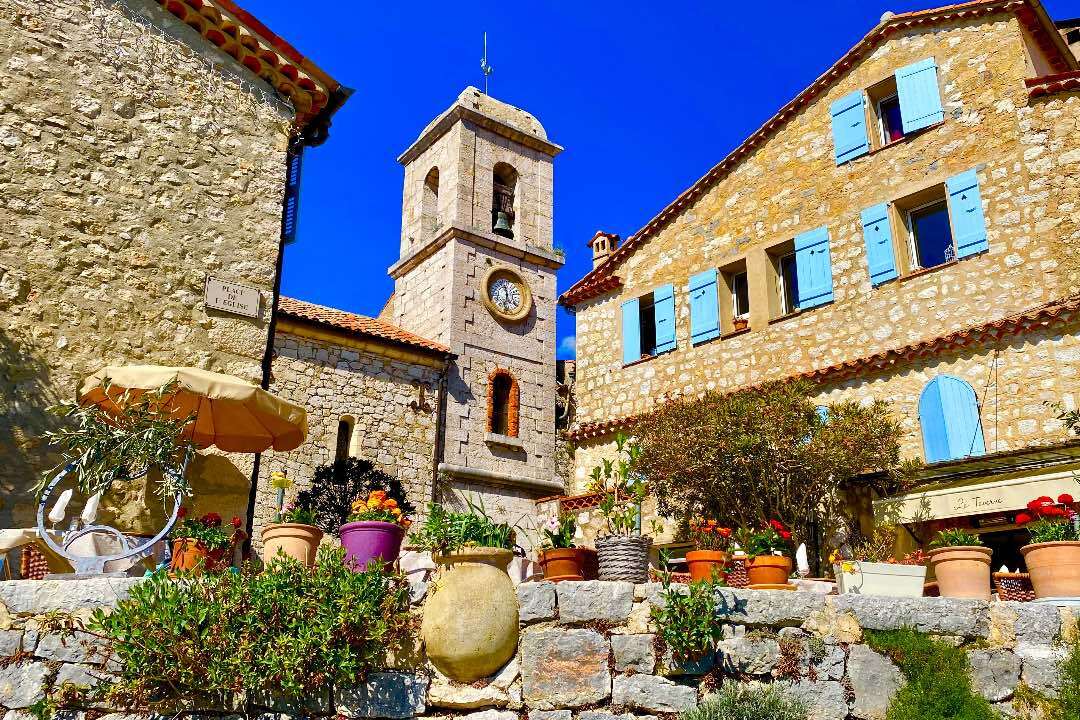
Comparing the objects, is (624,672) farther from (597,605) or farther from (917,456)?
(917,456)

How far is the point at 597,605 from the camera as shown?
24.6 feet

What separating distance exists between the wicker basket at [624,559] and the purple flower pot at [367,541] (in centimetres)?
179

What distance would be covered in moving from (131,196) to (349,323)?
936 cm

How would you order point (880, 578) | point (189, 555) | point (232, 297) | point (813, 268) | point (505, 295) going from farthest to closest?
point (505, 295), point (813, 268), point (232, 297), point (880, 578), point (189, 555)

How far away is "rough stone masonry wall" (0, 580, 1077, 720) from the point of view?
22.1 ft

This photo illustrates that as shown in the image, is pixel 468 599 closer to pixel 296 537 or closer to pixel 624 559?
pixel 624 559

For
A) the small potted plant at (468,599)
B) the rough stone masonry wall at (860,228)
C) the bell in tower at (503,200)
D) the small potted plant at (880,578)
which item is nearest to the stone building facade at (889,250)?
the rough stone masonry wall at (860,228)

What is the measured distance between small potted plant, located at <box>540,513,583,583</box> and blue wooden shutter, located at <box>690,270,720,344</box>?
796cm

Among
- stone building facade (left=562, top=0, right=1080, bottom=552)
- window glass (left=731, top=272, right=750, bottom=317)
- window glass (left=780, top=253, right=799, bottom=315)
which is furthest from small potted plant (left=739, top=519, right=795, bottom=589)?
window glass (left=731, top=272, right=750, bottom=317)

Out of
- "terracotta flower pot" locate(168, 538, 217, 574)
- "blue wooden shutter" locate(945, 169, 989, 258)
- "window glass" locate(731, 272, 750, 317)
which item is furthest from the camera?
"window glass" locate(731, 272, 750, 317)

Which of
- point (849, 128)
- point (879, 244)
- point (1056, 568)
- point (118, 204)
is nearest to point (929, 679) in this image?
point (1056, 568)

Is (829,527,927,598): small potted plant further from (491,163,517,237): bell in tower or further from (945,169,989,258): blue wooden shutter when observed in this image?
(491,163,517,237): bell in tower

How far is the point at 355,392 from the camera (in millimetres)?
19484

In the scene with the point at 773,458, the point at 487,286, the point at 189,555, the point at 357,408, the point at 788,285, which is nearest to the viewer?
the point at 189,555
